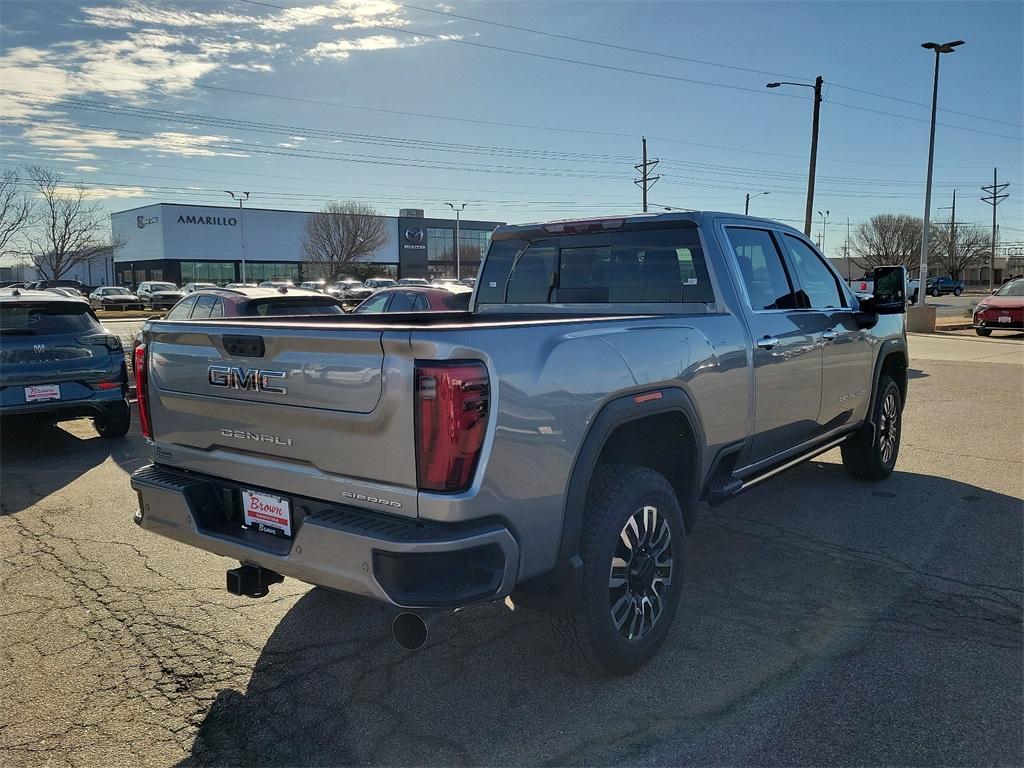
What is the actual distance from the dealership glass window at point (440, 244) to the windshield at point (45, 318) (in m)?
85.1

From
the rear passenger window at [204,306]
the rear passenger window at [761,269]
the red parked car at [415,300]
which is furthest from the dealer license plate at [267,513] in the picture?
the red parked car at [415,300]

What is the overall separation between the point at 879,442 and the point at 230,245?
80.3 m

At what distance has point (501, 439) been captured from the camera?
264cm

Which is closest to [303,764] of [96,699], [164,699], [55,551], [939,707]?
[164,699]

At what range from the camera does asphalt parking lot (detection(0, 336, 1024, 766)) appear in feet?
9.38

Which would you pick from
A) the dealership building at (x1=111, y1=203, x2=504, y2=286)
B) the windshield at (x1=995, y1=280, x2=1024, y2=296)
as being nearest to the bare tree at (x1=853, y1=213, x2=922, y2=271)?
the dealership building at (x1=111, y1=203, x2=504, y2=286)

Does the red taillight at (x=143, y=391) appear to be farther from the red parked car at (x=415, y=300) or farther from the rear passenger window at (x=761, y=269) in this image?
the red parked car at (x=415, y=300)

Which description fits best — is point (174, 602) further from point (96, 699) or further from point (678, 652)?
point (678, 652)

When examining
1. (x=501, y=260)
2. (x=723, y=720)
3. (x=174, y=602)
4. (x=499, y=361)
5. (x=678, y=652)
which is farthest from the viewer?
(x=501, y=260)

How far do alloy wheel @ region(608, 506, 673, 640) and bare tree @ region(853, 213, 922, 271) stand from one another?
273ft

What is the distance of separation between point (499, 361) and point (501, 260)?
2652 millimetres

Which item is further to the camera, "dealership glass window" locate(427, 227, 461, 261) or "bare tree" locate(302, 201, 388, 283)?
"dealership glass window" locate(427, 227, 461, 261)

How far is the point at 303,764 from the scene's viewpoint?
275 cm

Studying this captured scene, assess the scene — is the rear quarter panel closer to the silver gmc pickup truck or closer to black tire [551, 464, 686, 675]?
the silver gmc pickup truck
